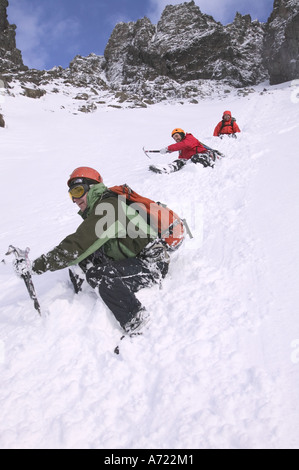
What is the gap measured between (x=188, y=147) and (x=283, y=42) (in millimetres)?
66271

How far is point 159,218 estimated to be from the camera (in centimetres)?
283

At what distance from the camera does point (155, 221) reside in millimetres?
2816

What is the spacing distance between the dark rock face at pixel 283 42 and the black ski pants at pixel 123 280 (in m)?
65.1

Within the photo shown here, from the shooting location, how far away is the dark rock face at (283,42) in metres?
53.6

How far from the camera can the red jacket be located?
748 centimetres

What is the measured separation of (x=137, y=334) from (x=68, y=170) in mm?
9074

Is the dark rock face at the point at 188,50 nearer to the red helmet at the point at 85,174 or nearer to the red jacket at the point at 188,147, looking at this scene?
the red jacket at the point at 188,147

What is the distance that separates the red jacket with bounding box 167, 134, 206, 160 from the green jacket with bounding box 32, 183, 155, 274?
213 inches

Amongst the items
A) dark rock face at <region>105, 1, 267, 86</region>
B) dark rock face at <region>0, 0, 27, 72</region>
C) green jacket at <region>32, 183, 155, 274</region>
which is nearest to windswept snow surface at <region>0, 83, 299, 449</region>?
green jacket at <region>32, 183, 155, 274</region>

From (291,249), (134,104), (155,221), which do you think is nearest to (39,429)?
(155,221)

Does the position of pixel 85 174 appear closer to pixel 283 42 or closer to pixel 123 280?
pixel 123 280
